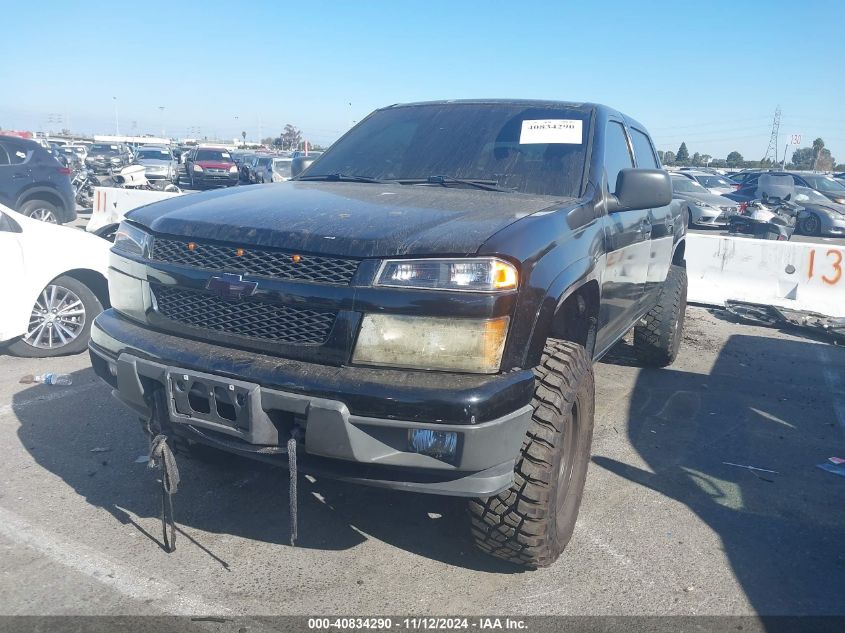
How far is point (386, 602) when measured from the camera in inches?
107

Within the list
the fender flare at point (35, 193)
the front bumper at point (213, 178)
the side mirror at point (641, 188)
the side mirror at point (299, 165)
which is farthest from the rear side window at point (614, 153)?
the front bumper at point (213, 178)

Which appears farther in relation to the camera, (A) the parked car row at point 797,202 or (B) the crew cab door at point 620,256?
(A) the parked car row at point 797,202

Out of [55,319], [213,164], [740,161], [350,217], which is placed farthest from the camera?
[740,161]

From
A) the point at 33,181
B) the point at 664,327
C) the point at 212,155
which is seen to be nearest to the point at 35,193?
the point at 33,181

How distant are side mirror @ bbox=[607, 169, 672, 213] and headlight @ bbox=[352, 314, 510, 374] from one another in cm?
150

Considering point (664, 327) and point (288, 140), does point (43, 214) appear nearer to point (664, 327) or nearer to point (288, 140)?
point (664, 327)

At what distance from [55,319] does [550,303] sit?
4.48 m

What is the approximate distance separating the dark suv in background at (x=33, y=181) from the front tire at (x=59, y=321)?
6.35m

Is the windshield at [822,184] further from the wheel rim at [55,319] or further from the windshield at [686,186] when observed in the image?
the wheel rim at [55,319]

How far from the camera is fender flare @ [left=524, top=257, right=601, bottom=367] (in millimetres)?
2582

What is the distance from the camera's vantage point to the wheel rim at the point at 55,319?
5.55 metres

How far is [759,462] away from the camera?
4.22 metres

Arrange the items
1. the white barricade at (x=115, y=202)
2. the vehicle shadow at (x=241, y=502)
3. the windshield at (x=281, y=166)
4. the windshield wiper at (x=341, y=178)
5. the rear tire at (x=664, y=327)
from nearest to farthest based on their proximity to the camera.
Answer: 1. the vehicle shadow at (x=241, y=502)
2. the windshield wiper at (x=341, y=178)
3. the rear tire at (x=664, y=327)
4. the white barricade at (x=115, y=202)
5. the windshield at (x=281, y=166)

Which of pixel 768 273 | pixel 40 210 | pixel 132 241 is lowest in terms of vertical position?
pixel 768 273
